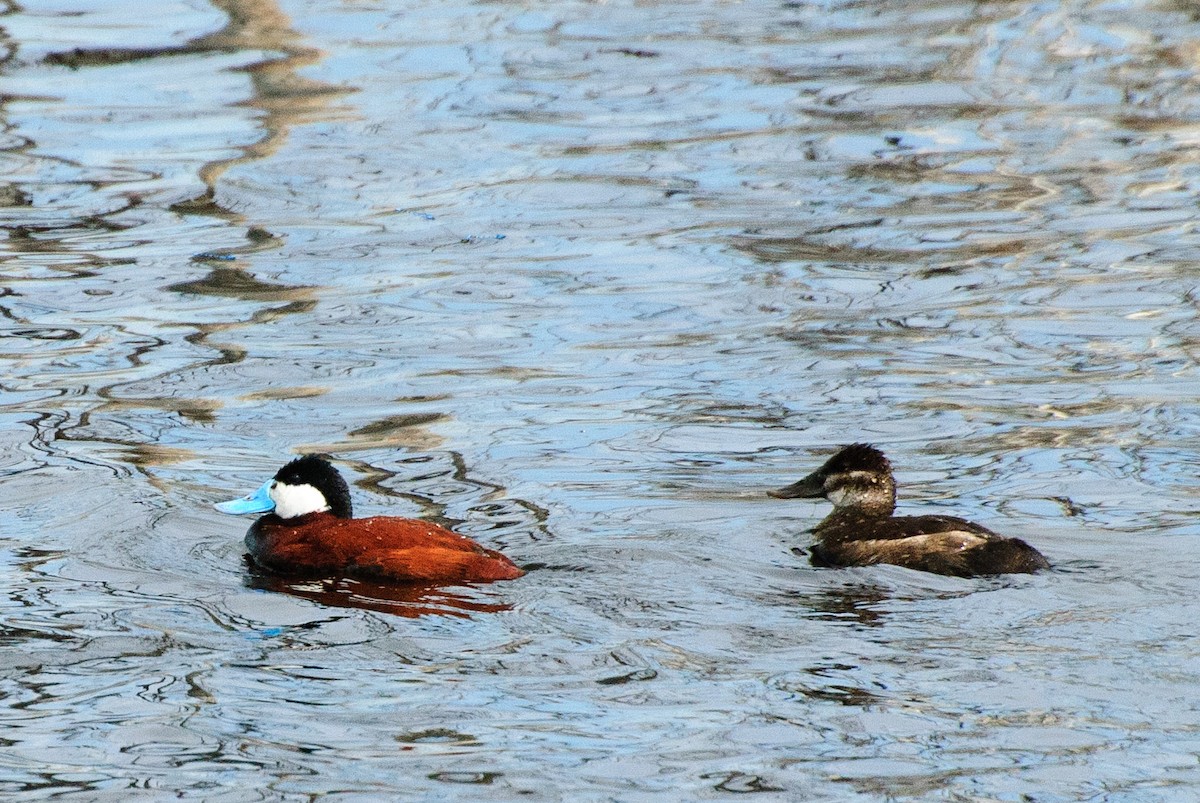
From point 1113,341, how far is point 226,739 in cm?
729

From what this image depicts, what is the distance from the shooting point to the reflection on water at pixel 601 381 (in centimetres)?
647

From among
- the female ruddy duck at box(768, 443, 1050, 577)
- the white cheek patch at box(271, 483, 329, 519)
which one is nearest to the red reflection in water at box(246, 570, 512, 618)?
the white cheek patch at box(271, 483, 329, 519)

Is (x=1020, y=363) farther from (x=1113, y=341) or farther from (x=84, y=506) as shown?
(x=84, y=506)

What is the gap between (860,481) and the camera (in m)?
8.95

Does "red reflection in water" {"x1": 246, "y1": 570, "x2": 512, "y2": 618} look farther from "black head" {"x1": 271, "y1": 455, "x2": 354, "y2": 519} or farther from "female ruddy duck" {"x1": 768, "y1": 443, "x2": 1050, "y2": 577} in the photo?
"female ruddy duck" {"x1": 768, "y1": 443, "x2": 1050, "y2": 577}

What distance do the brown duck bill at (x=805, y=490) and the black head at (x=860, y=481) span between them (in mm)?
10

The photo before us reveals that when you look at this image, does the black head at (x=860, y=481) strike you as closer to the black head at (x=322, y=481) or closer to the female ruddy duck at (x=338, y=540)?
the female ruddy duck at (x=338, y=540)

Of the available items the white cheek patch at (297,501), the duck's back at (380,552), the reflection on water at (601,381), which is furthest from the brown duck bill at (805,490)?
the white cheek patch at (297,501)

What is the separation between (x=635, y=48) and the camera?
20953mm

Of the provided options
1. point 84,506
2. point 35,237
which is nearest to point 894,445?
point 84,506

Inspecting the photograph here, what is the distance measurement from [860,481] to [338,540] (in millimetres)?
2359

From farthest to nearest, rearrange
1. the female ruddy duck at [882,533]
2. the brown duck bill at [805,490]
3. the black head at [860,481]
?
the brown duck bill at [805,490] → the black head at [860,481] → the female ruddy duck at [882,533]

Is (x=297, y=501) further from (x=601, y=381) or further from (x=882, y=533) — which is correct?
(x=601, y=381)

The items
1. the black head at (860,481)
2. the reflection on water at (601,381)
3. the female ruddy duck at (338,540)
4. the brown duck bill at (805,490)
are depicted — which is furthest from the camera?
the brown duck bill at (805,490)
